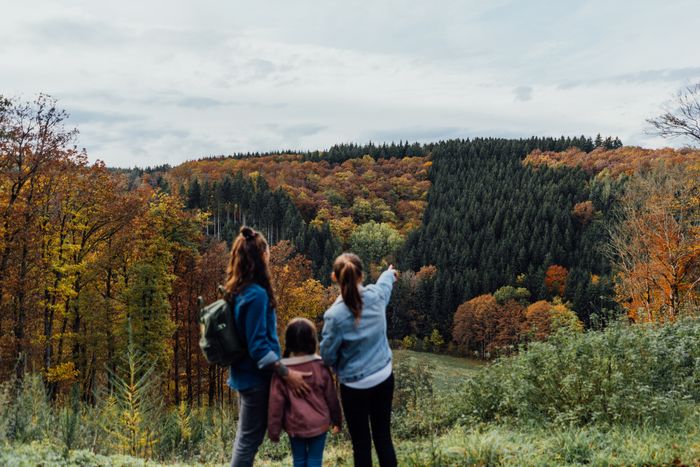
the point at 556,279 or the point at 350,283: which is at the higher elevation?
the point at 350,283

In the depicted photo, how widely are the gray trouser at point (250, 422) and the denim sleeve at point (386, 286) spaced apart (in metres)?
1.29

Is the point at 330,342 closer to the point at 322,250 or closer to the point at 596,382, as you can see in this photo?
the point at 596,382

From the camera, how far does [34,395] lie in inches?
333

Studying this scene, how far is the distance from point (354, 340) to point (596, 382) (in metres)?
5.69

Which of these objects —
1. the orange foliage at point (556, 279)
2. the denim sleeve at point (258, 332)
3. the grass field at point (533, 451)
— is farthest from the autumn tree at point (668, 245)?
the orange foliage at point (556, 279)

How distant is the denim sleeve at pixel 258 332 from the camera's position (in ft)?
13.6

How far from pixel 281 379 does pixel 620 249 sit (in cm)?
3344

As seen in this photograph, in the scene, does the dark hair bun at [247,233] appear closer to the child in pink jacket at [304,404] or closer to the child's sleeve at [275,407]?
the child in pink jacket at [304,404]

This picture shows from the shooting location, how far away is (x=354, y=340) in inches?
176

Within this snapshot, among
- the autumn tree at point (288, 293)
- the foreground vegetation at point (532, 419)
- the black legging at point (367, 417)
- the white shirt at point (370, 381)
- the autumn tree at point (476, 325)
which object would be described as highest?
the white shirt at point (370, 381)

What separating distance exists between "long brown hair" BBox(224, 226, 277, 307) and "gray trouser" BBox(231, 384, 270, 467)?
0.80 meters

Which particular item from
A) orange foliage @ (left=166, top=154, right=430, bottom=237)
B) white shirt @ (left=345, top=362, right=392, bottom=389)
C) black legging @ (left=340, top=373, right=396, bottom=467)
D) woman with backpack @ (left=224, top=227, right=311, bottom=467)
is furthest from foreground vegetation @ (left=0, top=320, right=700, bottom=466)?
orange foliage @ (left=166, top=154, right=430, bottom=237)

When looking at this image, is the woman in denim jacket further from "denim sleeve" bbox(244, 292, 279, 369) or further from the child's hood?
"denim sleeve" bbox(244, 292, 279, 369)

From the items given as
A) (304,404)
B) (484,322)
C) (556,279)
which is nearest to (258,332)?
(304,404)
